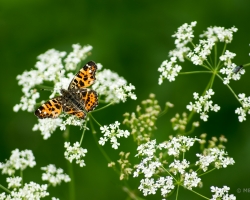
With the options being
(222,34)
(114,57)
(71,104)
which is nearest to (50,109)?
(71,104)

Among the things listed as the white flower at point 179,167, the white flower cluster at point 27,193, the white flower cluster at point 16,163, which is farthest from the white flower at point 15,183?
the white flower at point 179,167

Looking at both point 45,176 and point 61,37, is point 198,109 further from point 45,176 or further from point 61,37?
point 61,37

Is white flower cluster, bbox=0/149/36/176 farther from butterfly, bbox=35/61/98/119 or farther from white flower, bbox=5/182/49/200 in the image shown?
butterfly, bbox=35/61/98/119

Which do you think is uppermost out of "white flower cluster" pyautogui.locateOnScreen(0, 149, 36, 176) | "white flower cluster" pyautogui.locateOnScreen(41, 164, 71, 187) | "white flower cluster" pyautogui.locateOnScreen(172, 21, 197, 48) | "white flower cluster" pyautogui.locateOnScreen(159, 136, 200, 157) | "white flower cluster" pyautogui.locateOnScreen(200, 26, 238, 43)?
"white flower cluster" pyautogui.locateOnScreen(172, 21, 197, 48)

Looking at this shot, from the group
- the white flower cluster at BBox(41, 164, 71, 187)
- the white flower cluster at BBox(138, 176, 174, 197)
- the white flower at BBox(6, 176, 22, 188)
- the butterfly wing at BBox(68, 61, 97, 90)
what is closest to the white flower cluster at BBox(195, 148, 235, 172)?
the white flower cluster at BBox(138, 176, 174, 197)

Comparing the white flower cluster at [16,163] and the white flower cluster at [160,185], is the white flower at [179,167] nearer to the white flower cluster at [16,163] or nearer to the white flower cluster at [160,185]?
Result: the white flower cluster at [160,185]

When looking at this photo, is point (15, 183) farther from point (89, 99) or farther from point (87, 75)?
point (87, 75)

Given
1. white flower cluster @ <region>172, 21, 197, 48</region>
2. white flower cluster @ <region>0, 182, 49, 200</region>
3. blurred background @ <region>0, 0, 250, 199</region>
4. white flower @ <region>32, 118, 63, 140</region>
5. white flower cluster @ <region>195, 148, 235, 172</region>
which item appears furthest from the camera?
blurred background @ <region>0, 0, 250, 199</region>
